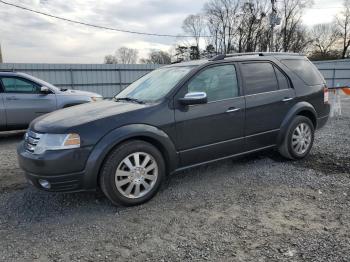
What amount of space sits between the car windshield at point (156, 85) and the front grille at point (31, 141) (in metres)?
1.30

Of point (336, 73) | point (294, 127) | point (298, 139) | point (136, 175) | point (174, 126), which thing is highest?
point (336, 73)

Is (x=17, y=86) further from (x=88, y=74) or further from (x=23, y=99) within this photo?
(x=88, y=74)

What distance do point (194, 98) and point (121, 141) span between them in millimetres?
995

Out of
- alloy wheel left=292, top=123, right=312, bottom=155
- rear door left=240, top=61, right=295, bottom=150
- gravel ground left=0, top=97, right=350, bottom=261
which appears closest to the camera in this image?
gravel ground left=0, top=97, right=350, bottom=261

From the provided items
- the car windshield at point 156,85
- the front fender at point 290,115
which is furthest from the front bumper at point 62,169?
the front fender at point 290,115

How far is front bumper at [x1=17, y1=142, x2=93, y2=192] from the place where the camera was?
3232 millimetres

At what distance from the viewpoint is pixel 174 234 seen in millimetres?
2982

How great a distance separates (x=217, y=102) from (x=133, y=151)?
133 centimetres

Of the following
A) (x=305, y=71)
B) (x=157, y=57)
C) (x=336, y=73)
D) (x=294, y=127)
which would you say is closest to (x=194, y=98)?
(x=294, y=127)

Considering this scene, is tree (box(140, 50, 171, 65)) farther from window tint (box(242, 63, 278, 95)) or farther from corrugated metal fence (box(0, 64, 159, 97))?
window tint (box(242, 63, 278, 95))

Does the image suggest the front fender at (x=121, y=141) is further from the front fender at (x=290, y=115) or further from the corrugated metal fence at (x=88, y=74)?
the corrugated metal fence at (x=88, y=74)

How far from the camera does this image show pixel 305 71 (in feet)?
17.2

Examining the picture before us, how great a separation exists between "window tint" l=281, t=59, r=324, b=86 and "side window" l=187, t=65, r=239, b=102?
1.19 meters

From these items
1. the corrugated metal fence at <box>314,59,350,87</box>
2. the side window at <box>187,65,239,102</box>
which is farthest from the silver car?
the corrugated metal fence at <box>314,59,350,87</box>
